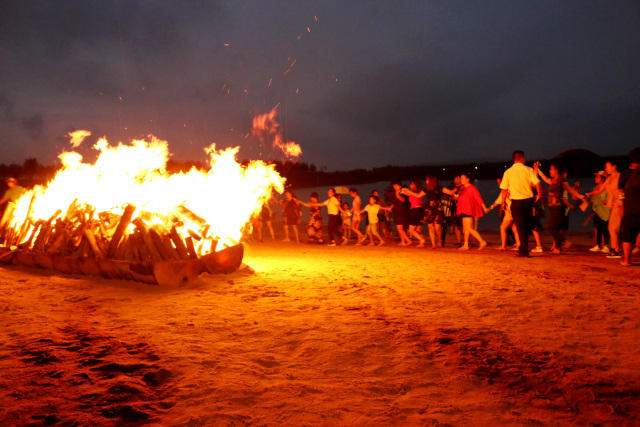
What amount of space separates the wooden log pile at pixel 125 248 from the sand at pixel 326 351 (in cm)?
32

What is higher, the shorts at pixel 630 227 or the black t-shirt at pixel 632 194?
the black t-shirt at pixel 632 194

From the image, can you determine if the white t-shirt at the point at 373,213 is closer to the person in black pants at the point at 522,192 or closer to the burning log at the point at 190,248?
the person in black pants at the point at 522,192

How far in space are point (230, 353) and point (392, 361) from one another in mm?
1568

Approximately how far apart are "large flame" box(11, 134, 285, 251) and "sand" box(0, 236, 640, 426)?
1382 mm

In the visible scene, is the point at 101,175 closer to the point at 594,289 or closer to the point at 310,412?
the point at 310,412

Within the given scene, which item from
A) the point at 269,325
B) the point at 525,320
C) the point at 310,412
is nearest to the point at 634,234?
the point at 525,320

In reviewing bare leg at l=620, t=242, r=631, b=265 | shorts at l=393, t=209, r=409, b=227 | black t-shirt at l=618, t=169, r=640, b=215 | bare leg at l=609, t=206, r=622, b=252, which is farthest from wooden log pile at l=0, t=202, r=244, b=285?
bare leg at l=609, t=206, r=622, b=252

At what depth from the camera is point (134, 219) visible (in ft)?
24.9

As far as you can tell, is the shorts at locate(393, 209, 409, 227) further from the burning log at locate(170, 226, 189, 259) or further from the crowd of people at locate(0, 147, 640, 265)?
the burning log at locate(170, 226, 189, 259)

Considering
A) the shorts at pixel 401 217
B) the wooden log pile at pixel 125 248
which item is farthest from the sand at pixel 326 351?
the shorts at pixel 401 217

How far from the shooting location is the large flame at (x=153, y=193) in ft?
26.5

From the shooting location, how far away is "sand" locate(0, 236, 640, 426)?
304cm

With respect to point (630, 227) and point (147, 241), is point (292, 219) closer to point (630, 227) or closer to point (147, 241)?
point (147, 241)

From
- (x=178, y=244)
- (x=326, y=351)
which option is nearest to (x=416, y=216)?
(x=178, y=244)
